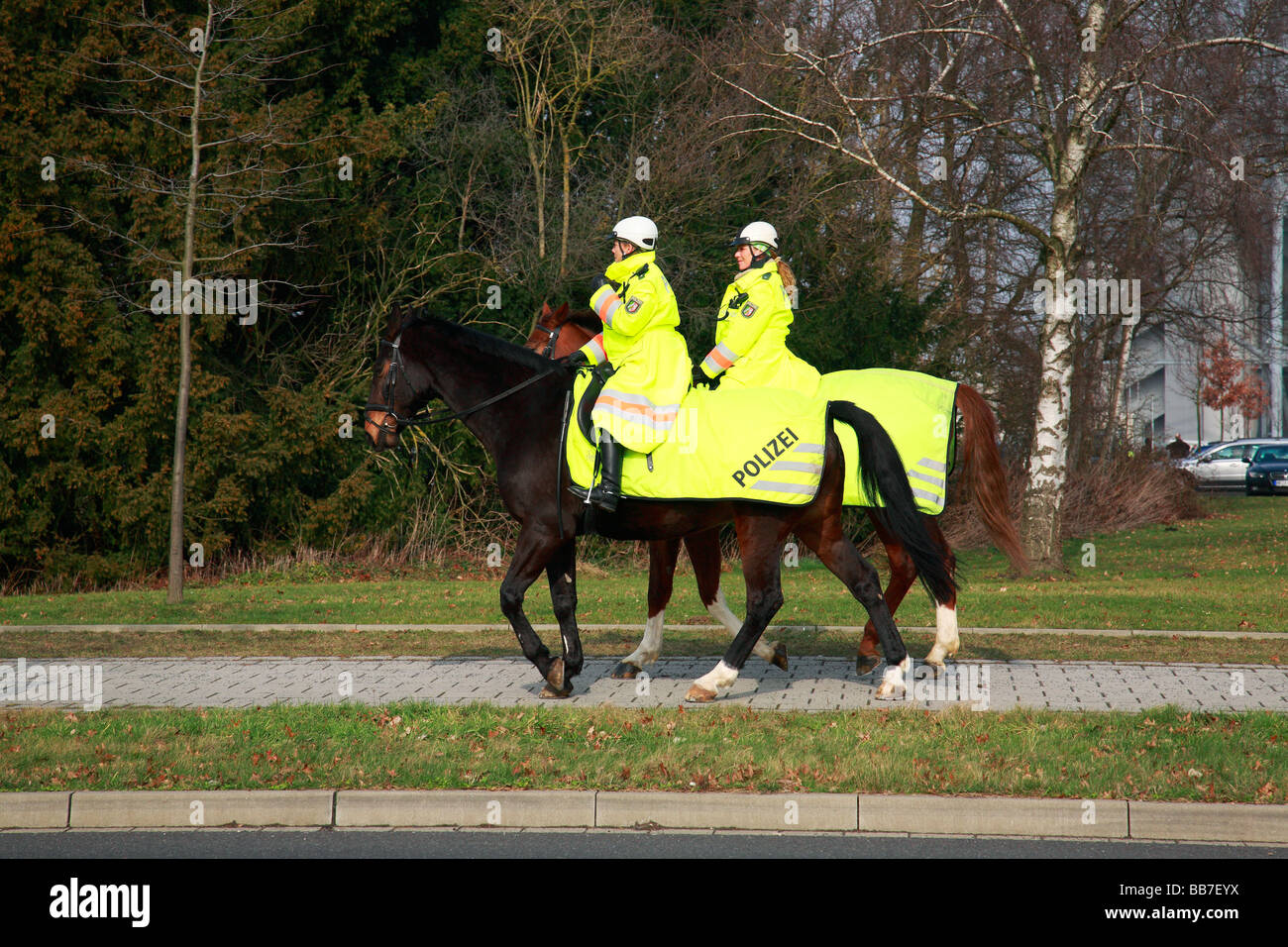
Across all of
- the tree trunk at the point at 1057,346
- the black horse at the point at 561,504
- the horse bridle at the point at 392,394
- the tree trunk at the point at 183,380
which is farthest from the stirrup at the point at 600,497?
the tree trunk at the point at 1057,346

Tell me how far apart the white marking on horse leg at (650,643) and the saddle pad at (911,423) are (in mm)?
1710

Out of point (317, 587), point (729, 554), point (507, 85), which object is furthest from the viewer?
point (507, 85)

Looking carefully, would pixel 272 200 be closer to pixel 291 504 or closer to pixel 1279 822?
pixel 291 504

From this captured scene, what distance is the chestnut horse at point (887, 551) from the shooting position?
9.47 m

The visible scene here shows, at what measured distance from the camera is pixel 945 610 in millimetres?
9250

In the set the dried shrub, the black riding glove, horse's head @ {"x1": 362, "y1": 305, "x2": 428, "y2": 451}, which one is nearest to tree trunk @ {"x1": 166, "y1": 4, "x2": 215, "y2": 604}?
horse's head @ {"x1": 362, "y1": 305, "x2": 428, "y2": 451}

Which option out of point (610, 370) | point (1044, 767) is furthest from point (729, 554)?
point (1044, 767)

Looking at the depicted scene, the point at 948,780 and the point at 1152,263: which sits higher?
the point at 1152,263

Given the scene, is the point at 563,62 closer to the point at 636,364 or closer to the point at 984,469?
the point at 984,469

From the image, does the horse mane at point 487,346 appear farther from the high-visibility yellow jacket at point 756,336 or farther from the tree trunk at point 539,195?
the tree trunk at point 539,195

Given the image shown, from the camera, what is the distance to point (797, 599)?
14461 millimetres

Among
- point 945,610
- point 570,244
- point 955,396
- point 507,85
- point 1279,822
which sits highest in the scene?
point 507,85

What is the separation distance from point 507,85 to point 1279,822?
18.2m

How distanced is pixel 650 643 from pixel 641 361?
2.40 meters
